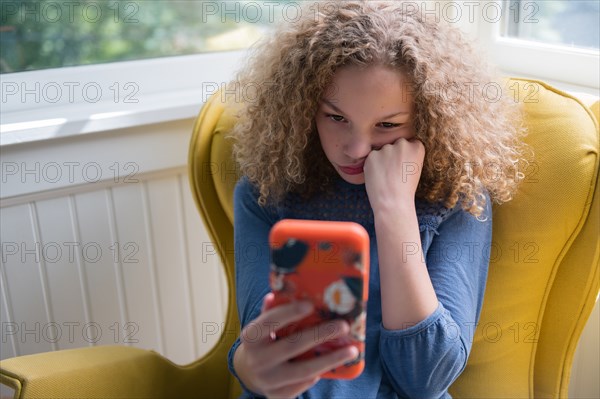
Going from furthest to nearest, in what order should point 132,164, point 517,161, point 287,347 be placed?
point 132,164
point 517,161
point 287,347

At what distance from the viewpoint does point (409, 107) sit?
999 millimetres

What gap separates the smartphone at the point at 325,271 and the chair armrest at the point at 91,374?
50 cm

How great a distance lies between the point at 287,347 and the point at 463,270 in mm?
355

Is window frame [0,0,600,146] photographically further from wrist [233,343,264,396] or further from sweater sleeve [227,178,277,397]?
wrist [233,343,264,396]

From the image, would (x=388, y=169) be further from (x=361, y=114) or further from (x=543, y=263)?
(x=543, y=263)

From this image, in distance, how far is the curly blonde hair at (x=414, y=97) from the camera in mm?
985

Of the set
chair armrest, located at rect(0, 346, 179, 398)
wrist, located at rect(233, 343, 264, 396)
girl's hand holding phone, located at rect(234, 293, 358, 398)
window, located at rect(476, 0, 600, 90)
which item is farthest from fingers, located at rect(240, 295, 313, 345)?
window, located at rect(476, 0, 600, 90)

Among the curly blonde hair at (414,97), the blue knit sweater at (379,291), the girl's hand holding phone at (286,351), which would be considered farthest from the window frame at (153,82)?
the girl's hand holding phone at (286,351)

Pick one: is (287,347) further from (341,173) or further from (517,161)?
(517,161)

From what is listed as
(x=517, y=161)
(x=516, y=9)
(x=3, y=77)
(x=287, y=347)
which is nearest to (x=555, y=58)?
(x=516, y=9)

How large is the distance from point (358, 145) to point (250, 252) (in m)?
0.25

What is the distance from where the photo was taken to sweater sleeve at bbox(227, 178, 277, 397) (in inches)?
41.2

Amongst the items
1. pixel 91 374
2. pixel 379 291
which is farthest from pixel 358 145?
pixel 91 374

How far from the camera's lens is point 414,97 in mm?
996
